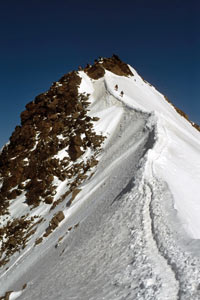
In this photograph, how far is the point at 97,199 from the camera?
64.3 feet

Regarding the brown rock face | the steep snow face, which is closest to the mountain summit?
the steep snow face

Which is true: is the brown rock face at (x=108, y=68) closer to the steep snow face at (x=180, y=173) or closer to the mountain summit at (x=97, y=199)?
the mountain summit at (x=97, y=199)

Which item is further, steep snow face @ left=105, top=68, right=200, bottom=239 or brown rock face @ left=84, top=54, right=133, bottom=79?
brown rock face @ left=84, top=54, right=133, bottom=79

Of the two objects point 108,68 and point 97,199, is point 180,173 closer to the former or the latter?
point 97,199

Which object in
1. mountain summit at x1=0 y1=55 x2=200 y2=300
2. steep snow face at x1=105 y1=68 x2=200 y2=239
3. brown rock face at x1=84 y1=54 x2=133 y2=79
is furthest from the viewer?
brown rock face at x1=84 y1=54 x2=133 y2=79

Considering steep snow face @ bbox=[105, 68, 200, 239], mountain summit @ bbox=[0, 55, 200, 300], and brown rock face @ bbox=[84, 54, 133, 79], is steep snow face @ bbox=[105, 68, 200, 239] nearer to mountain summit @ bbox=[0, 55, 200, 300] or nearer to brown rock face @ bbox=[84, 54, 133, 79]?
mountain summit @ bbox=[0, 55, 200, 300]

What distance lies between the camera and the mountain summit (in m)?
9.35

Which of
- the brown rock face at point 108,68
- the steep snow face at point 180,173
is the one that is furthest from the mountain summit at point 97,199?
the brown rock face at point 108,68

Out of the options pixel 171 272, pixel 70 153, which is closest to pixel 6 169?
pixel 70 153

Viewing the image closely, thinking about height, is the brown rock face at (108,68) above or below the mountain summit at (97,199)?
above

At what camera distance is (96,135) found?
102ft

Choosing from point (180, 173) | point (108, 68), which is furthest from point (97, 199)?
point (108, 68)

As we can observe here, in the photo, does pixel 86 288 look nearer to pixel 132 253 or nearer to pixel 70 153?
pixel 132 253

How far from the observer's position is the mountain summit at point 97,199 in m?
9.35
